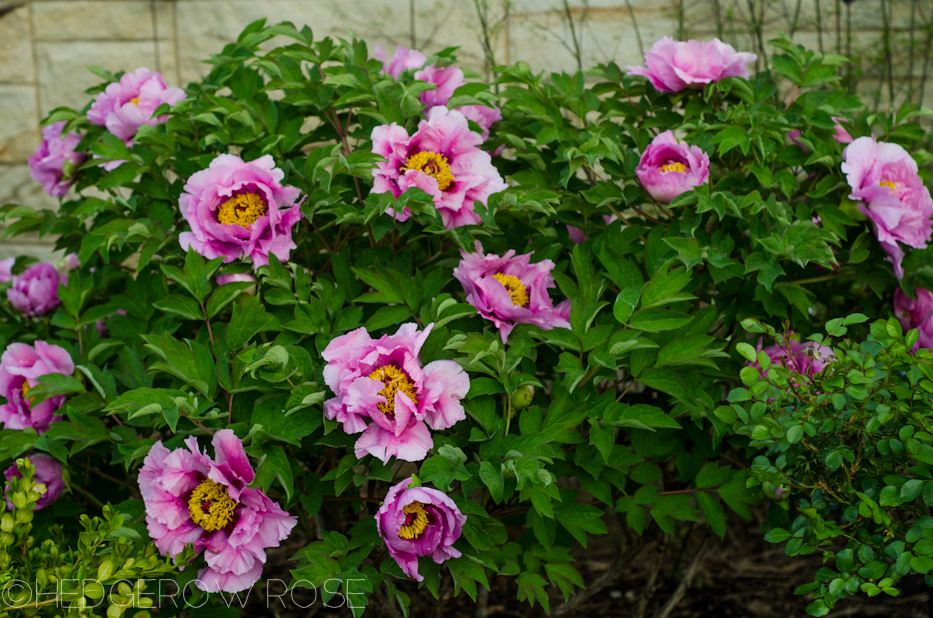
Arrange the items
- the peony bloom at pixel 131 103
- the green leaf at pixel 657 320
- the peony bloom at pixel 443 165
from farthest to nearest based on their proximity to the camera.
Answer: the peony bloom at pixel 131 103
the peony bloom at pixel 443 165
the green leaf at pixel 657 320

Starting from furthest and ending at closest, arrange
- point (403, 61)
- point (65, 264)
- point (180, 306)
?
point (65, 264) → point (403, 61) → point (180, 306)

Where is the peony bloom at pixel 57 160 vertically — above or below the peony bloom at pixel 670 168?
below

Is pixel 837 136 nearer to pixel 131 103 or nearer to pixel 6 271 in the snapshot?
pixel 131 103

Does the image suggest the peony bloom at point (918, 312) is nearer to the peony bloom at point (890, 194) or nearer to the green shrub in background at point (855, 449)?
the peony bloom at point (890, 194)

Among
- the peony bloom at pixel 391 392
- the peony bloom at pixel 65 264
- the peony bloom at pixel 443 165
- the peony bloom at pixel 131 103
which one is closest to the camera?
the peony bloom at pixel 391 392

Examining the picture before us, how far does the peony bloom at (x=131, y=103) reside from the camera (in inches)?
57.3

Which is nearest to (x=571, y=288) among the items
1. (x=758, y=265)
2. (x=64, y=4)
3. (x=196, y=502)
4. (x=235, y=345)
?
(x=758, y=265)

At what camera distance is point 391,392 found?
3.42ft

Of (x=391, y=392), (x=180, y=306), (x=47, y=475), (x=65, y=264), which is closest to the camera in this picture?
(x=391, y=392)

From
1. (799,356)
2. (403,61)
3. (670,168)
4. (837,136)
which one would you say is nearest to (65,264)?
(403,61)

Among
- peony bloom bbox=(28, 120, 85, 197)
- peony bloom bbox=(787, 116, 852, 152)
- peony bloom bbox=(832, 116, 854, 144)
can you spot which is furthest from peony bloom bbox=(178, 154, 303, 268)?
peony bloom bbox=(832, 116, 854, 144)

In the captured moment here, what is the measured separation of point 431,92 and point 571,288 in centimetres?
49

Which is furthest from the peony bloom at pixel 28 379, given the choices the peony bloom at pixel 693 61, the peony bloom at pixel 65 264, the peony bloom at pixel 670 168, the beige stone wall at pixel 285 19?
the beige stone wall at pixel 285 19

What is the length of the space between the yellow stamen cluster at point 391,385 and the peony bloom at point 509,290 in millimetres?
198
